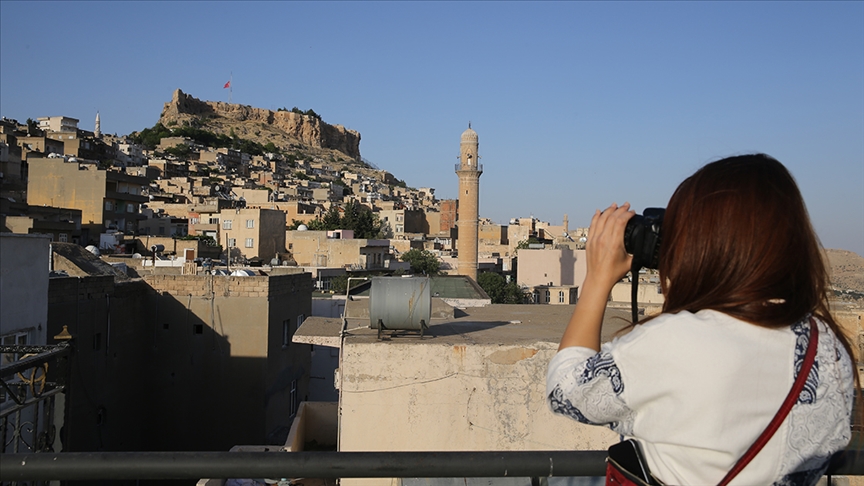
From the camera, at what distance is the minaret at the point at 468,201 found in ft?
150

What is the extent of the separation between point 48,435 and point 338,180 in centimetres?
10614

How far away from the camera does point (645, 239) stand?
1442 millimetres

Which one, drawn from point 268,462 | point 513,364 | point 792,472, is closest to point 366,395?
point 513,364

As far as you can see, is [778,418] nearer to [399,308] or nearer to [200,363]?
[399,308]

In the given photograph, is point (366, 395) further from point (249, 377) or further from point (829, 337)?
point (249, 377)

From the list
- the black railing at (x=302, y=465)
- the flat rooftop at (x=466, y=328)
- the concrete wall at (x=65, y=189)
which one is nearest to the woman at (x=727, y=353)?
the black railing at (x=302, y=465)

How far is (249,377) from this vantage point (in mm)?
16422

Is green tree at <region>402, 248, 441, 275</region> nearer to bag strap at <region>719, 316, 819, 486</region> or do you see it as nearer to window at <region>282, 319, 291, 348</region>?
window at <region>282, 319, 291, 348</region>

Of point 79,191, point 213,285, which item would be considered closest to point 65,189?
point 79,191

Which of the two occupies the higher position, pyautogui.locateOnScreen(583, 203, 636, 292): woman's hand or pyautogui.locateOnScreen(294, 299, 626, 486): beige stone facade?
pyautogui.locateOnScreen(583, 203, 636, 292): woman's hand

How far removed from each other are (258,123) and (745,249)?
468 feet

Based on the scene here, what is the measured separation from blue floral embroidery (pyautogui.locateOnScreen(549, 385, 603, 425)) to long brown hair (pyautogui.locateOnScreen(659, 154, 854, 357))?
270mm

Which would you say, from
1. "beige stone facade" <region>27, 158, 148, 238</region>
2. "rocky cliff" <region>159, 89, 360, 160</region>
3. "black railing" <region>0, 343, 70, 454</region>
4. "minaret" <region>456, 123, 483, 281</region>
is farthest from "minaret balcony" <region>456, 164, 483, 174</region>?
"rocky cliff" <region>159, 89, 360, 160</region>

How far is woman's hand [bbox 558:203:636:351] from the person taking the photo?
145 cm
